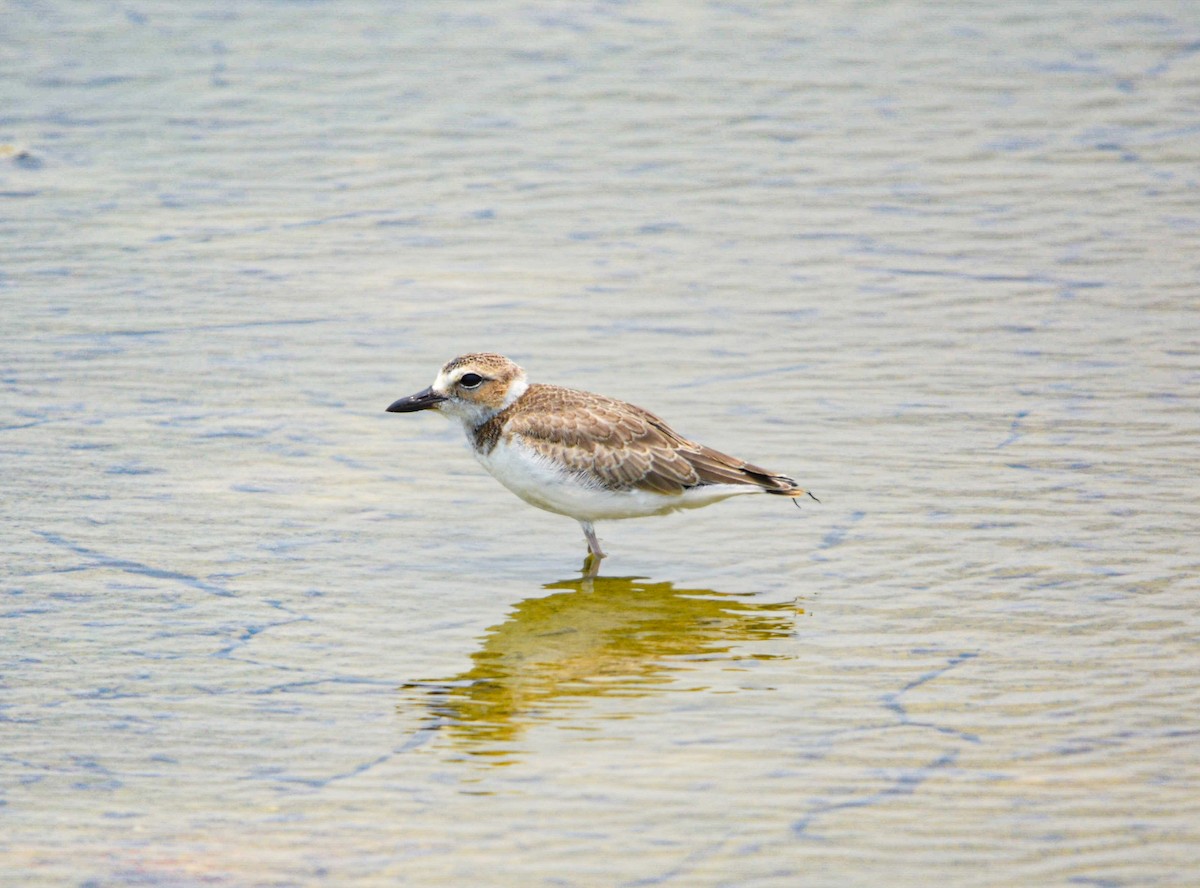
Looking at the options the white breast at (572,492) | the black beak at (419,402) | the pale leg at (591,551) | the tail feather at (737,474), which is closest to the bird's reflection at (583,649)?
the pale leg at (591,551)

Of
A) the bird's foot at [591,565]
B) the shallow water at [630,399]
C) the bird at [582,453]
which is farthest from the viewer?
the bird at [582,453]

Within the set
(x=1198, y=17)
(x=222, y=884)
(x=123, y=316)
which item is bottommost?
(x=222, y=884)

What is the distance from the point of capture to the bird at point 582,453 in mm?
10141

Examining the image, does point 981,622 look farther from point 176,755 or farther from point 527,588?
point 176,755

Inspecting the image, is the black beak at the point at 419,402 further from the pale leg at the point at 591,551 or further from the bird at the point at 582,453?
the pale leg at the point at 591,551

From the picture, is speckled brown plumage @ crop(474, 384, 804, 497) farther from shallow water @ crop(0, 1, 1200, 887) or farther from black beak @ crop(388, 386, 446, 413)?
shallow water @ crop(0, 1, 1200, 887)

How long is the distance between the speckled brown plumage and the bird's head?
0.08m

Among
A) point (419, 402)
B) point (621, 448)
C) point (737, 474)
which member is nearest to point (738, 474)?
point (737, 474)

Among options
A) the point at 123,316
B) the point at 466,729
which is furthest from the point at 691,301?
the point at 466,729

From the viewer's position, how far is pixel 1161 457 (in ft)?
35.6

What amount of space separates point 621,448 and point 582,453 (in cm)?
27

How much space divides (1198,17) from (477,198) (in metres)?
10.0

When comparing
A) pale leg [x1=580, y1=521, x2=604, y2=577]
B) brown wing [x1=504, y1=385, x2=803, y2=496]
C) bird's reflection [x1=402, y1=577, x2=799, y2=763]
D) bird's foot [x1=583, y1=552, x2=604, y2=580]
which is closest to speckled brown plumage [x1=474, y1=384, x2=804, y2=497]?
brown wing [x1=504, y1=385, x2=803, y2=496]

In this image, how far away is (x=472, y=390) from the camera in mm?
10602
